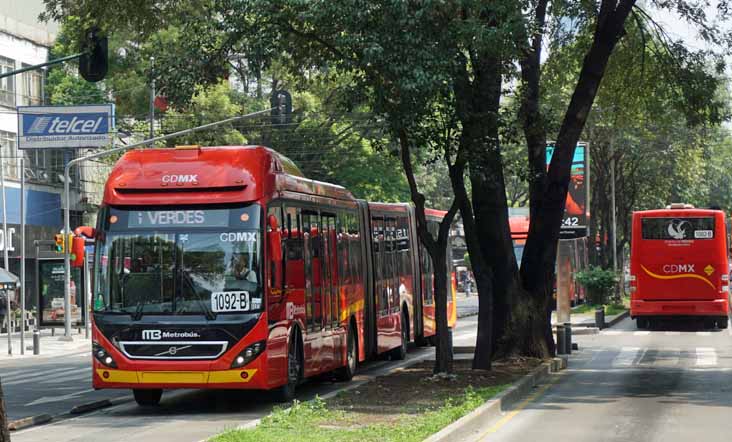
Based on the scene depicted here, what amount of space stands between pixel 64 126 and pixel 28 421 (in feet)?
77.1

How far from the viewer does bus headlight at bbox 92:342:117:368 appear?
57.3ft

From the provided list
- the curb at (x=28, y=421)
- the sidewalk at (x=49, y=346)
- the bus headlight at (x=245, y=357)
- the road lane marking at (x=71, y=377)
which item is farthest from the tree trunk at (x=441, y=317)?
the sidewalk at (x=49, y=346)

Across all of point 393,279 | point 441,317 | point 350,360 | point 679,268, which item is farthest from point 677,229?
point 441,317

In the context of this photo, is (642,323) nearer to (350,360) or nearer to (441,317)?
(350,360)

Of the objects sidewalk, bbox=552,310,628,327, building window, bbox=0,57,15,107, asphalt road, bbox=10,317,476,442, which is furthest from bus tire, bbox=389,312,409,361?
building window, bbox=0,57,15,107

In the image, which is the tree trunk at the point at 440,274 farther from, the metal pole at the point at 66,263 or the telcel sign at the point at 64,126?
the metal pole at the point at 66,263

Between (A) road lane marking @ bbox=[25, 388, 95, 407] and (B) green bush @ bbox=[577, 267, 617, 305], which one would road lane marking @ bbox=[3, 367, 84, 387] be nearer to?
(A) road lane marking @ bbox=[25, 388, 95, 407]

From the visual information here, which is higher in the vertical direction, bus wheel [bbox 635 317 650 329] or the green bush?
the green bush

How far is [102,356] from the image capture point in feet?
57.5

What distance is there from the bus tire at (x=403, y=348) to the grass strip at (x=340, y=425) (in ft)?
35.7

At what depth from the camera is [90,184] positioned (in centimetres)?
6216

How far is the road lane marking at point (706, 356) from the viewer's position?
85.7 ft

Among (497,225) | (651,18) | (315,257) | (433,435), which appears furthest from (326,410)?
(651,18)

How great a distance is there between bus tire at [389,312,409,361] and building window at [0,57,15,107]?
30.9m
